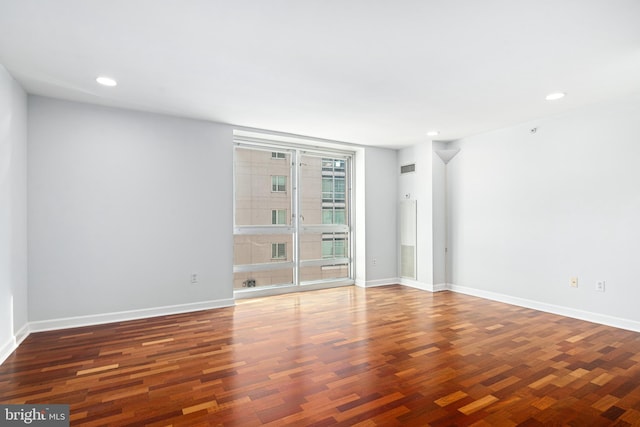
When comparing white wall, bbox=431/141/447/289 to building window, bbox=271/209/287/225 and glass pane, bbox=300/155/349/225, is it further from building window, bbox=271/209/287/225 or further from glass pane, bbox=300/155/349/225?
building window, bbox=271/209/287/225

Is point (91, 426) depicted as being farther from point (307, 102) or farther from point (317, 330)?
point (307, 102)

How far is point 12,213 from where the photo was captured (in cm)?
315

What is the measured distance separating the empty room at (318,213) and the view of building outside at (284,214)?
1.4 inches

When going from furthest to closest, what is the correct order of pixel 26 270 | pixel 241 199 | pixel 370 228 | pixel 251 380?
pixel 370 228, pixel 241 199, pixel 26 270, pixel 251 380

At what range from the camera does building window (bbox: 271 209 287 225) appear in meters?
5.50

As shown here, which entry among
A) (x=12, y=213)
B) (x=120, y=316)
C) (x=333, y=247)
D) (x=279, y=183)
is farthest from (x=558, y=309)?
(x=12, y=213)

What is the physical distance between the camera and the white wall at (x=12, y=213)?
293cm

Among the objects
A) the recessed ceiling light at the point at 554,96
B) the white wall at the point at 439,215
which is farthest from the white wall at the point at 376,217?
the recessed ceiling light at the point at 554,96

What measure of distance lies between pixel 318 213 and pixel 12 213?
13.1ft

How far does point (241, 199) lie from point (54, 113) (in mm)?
2433

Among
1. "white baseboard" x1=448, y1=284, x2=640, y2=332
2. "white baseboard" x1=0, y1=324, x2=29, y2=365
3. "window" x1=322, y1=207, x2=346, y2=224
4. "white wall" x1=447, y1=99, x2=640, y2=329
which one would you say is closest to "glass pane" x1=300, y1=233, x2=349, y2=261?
"window" x1=322, y1=207, x2=346, y2=224

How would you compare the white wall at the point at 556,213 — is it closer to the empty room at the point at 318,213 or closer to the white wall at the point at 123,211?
the empty room at the point at 318,213

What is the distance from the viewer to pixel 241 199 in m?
5.23

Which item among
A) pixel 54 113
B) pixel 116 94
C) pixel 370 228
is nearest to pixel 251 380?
pixel 116 94
